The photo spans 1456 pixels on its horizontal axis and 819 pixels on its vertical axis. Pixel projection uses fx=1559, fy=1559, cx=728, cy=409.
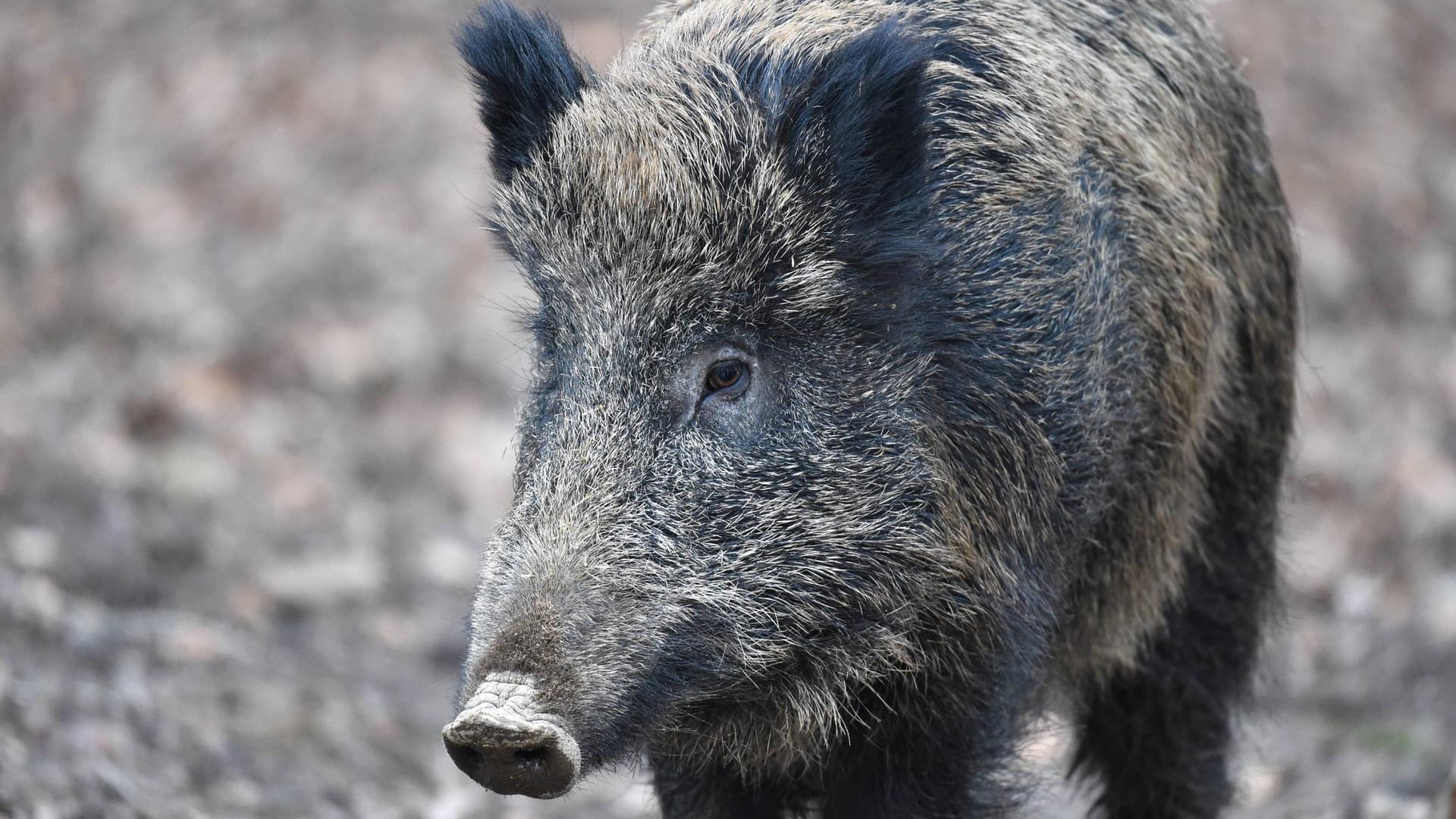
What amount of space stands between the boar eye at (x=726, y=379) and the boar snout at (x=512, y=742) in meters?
A: 0.94

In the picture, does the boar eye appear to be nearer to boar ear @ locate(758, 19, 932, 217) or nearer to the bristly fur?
the bristly fur

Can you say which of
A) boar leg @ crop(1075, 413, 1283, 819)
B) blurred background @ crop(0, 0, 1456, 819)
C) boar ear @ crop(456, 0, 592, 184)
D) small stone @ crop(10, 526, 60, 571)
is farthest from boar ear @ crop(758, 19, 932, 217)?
small stone @ crop(10, 526, 60, 571)

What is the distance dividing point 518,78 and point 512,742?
6.30ft

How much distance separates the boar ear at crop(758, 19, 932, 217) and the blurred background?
2551 millimetres

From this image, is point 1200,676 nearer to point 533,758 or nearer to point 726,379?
point 726,379

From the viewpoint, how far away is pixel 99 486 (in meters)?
8.24

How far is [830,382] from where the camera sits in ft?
12.6

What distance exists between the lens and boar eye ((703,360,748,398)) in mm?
3820

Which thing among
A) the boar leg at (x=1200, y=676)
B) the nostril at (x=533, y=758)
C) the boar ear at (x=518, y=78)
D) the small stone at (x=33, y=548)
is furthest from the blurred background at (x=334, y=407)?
the nostril at (x=533, y=758)

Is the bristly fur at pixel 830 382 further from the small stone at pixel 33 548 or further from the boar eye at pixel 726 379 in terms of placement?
the small stone at pixel 33 548

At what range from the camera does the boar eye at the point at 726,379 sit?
382cm

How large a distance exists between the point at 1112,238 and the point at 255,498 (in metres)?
5.67

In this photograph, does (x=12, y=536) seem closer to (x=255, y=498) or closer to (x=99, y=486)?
(x=99, y=486)

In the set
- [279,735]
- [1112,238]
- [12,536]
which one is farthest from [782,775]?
[12,536]
